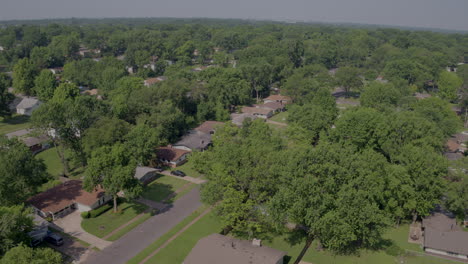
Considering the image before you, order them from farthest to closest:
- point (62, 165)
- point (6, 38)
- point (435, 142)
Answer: point (6, 38) < point (62, 165) < point (435, 142)

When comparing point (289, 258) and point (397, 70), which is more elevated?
point (397, 70)

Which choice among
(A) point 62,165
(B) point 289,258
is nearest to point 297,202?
(B) point 289,258

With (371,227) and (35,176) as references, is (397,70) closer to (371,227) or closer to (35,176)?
(371,227)

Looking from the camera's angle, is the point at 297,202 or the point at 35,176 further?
the point at 35,176

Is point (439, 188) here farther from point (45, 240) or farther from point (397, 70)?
point (397, 70)

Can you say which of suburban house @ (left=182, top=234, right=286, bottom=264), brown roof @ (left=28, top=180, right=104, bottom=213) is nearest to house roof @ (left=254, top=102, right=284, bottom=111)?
brown roof @ (left=28, top=180, right=104, bottom=213)

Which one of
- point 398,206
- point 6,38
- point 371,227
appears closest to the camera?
point 371,227

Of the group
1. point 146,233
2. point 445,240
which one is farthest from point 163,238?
point 445,240

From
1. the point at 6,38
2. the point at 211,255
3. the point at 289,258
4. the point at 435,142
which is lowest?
the point at 289,258
